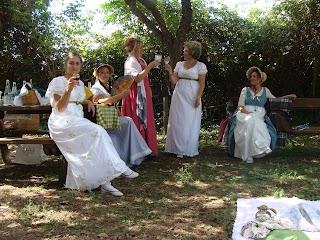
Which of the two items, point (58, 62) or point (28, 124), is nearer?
point (28, 124)

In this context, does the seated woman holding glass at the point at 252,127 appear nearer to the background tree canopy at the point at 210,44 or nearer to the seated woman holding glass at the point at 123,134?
the seated woman holding glass at the point at 123,134

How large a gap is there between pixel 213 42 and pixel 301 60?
2.03 metres

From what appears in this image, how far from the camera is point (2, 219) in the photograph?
10.8 ft

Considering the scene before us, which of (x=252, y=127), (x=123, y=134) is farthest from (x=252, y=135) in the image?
(x=123, y=134)

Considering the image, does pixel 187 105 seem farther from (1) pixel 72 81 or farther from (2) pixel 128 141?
(1) pixel 72 81

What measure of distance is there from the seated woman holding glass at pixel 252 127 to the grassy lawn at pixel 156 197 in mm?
173

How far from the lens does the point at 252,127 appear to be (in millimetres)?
5625

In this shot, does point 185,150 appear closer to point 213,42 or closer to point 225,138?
point 225,138

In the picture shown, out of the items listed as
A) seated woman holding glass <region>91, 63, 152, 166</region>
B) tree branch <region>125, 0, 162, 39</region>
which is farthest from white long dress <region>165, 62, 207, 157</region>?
tree branch <region>125, 0, 162, 39</region>

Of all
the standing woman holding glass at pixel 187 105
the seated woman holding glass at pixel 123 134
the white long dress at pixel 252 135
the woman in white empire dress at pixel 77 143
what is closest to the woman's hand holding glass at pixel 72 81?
the woman in white empire dress at pixel 77 143

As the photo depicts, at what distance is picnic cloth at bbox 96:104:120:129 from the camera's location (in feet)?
14.8

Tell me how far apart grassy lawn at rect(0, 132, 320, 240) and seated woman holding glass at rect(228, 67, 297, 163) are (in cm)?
17

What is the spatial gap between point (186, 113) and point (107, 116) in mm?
1666

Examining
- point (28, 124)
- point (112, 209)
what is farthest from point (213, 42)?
point (112, 209)
